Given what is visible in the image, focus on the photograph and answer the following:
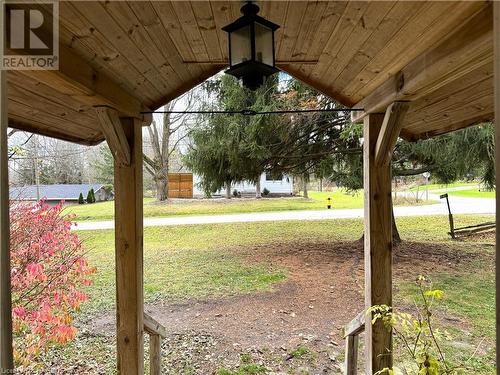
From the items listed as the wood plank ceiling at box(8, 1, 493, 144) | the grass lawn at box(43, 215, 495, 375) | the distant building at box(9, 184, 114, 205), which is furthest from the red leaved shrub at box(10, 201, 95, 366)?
the distant building at box(9, 184, 114, 205)

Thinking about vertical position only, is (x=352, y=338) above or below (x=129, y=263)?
below

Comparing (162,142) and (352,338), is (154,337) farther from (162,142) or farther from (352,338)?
(162,142)

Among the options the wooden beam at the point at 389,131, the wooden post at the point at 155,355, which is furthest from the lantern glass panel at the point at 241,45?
the wooden post at the point at 155,355

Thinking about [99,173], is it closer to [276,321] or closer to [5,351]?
[276,321]

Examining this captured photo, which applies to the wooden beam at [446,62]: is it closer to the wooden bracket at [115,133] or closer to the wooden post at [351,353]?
the wooden bracket at [115,133]

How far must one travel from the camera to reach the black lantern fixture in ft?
3.52

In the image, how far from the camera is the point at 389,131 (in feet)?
5.23

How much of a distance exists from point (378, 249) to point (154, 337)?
1.54 meters

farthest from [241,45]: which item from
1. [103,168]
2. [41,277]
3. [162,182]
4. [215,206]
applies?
[103,168]

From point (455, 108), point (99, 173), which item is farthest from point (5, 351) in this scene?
point (99, 173)

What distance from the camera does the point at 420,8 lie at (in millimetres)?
1000

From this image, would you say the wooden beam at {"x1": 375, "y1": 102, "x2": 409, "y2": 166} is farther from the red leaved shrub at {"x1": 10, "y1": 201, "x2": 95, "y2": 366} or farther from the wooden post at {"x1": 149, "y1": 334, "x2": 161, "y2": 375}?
the red leaved shrub at {"x1": 10, "y1": 201, "x2": 95, "y2": 366}
